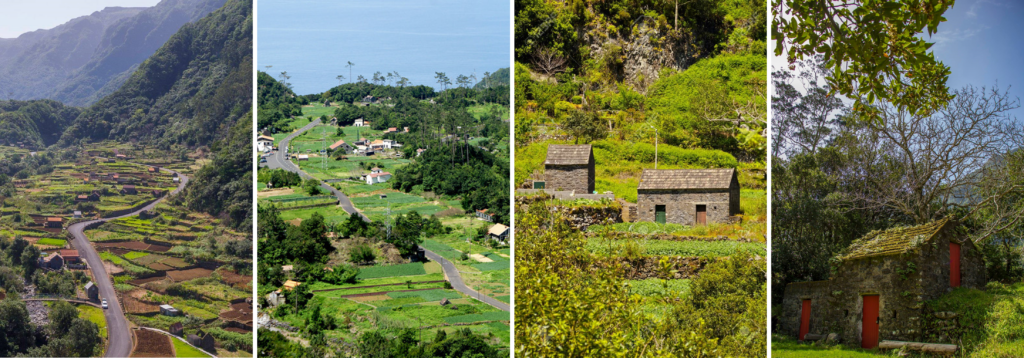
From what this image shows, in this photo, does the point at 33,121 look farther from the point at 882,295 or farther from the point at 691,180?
the point at 882,295

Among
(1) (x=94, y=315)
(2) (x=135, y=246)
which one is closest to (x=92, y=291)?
(1) (x=94, y=315)

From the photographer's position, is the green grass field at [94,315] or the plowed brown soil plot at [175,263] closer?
the green grass field at [94,315]

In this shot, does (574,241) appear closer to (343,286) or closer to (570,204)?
(570,204)

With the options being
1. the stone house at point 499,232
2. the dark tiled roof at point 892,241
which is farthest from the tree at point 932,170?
the stone house at point 499,232

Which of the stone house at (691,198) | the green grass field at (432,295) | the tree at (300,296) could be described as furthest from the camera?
the green grass field at (432,295)

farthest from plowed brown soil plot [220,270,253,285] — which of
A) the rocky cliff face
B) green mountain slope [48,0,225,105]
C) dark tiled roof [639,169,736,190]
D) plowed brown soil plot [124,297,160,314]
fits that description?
dark tiled roof [639,169,736,190]

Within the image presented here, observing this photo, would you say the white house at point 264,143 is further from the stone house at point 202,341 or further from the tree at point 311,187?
the stone house at point 202,341

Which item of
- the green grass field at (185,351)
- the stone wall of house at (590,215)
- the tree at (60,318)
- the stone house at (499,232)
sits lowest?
the green grass field at (185,351)
